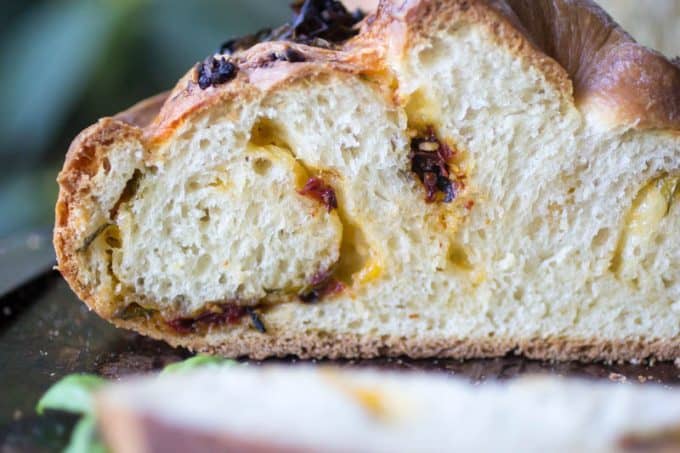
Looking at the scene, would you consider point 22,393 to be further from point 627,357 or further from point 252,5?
point 252,5

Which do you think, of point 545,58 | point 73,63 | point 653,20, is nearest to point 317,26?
point 545,58

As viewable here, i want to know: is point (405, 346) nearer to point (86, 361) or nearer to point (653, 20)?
point (86, 361)

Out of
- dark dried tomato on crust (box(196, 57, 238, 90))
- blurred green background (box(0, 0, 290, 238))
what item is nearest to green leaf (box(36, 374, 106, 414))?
dark dried tomato on crust (box(196, 57, 238, 90))

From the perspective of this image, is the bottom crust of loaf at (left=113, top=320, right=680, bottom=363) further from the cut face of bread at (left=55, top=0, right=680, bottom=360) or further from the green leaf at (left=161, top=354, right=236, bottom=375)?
the green leaf at (left=161, top=354, right=236, bottom=375)

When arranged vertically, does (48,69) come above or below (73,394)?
below

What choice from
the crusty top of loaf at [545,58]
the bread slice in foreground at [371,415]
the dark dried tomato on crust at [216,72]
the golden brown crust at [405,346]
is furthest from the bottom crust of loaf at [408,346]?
the bread slice in foreground at [371,415]

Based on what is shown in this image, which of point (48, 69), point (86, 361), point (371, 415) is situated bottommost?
point (86, 361)
